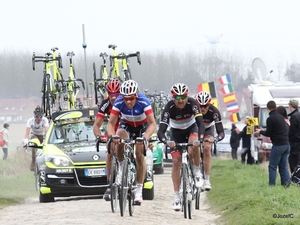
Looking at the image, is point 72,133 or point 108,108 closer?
point 108,108


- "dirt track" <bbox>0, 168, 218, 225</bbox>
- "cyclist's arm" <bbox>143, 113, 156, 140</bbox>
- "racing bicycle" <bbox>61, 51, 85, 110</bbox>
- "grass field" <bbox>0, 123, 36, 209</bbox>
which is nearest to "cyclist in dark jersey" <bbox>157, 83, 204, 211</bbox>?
"cyclist's arm" <bbox>143, 113, 156, 140</bbox>

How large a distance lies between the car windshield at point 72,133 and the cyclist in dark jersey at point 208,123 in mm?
2451

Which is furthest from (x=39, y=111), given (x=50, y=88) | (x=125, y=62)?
(x=125, y=62)

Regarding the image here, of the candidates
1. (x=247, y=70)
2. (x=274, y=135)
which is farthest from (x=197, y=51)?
(x=274, y=135)

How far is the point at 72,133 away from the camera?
18359 mm

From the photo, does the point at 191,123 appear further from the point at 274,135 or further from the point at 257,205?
the point at 274,135

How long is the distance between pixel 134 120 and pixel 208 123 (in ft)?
10.1

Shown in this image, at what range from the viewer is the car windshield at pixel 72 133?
18.2 m

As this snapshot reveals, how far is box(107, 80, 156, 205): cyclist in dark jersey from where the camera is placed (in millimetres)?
13664

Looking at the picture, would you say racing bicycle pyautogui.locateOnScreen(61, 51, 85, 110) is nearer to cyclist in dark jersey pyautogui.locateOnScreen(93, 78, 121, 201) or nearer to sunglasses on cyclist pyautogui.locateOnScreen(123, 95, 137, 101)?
cyclist in dark jersey pyautogui.locateOnScreen(93, 78, 121, 201)

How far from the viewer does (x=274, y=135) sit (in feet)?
59.1

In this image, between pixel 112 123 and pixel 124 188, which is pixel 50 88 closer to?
pixel 112 123

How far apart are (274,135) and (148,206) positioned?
3392mm

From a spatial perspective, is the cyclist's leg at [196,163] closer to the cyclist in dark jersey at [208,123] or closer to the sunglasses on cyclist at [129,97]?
the cyclist in dark jersey at [208,123]
